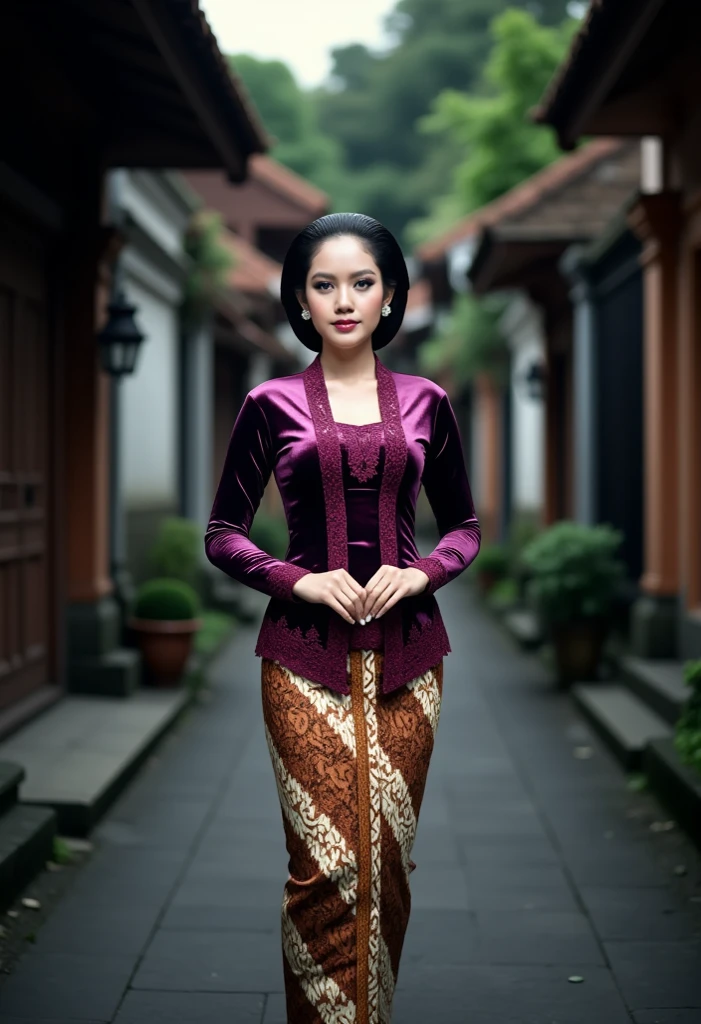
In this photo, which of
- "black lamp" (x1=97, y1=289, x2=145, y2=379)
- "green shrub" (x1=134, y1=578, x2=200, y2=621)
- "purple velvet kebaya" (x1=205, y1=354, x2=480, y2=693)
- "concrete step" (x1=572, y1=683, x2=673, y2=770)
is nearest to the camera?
"purple velvet kebaya" (x1=205, y1=354, x2=480, y2=693)

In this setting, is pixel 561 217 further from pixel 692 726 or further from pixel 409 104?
pixel 409 104

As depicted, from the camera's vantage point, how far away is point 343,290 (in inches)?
121

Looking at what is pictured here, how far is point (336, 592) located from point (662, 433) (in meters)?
5.87

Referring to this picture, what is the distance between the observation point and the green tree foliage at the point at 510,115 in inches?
657

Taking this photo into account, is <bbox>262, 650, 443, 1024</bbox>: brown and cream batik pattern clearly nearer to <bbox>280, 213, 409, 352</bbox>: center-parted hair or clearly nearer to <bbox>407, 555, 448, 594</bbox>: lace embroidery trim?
<bbox>407, 555, 448, 594</bbox>: lace embroidery trim

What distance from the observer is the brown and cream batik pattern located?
2.94 metres

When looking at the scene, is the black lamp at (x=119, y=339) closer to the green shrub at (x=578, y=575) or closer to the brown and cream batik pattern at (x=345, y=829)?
the green shrub at (x=578, y=575)

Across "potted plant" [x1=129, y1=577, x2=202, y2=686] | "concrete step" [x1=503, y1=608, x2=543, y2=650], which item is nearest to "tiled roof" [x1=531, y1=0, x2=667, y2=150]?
"potted plant" [x1=129, y1=577, x2=202, y2=686]

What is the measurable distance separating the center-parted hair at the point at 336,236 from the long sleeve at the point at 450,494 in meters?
0.28

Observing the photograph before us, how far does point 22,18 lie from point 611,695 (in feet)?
17.3

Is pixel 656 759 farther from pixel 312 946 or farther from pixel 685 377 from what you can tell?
pixel 312 946

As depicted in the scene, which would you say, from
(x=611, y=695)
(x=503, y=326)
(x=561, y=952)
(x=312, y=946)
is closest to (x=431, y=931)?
(x=561, y=952)

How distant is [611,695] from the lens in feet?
28.1

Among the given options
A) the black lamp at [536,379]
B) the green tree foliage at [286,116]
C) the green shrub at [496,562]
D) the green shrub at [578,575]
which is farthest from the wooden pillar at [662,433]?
the green tree foliage at [286,116]
